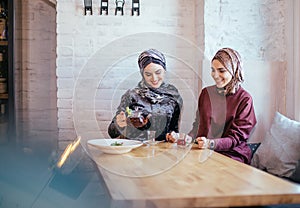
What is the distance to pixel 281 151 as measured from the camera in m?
2.45

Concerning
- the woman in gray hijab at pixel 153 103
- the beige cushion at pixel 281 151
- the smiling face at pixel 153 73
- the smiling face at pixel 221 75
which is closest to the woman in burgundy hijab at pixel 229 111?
the smiling face at pixel 221 75

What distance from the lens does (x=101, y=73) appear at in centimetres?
313

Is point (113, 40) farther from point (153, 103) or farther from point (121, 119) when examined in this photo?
point (121, 119)

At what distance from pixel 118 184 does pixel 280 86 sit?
206 centimetres

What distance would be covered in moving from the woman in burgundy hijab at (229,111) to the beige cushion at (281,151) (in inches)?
4.4

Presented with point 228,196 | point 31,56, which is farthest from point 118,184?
point 31,56

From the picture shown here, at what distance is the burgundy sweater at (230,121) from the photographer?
2463mm

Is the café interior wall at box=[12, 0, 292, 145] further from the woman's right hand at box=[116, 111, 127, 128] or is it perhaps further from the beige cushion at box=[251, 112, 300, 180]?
the woman's right hand at box=[116, 111, 127, 128]

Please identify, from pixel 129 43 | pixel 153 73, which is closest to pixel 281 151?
pixel 153 73

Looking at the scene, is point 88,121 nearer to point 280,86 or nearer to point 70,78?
point 70,78

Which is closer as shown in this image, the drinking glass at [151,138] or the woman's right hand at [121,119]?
the drinking glass at [151,138]

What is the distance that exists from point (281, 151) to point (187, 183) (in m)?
1.22

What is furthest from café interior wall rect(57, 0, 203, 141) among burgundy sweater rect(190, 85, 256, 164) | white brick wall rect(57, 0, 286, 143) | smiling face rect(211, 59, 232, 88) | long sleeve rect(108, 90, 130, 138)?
smiling face rect(211, 59, 232, 88)

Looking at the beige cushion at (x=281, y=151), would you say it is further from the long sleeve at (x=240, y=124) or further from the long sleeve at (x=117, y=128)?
the long sleeve at (x=117, y=128)
